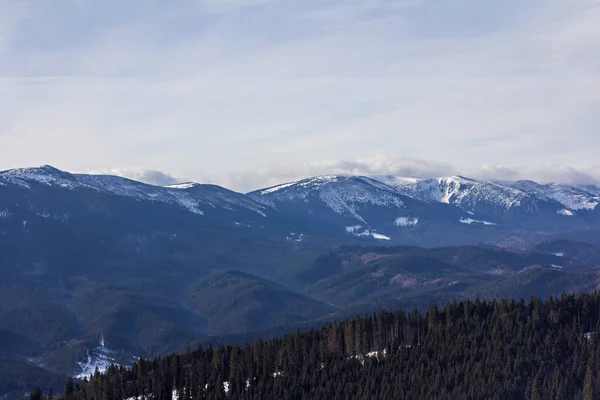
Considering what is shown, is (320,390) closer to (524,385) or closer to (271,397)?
(271,397)

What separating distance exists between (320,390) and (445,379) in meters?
28.1

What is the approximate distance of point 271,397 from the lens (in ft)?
655

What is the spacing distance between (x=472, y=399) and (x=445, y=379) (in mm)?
11136

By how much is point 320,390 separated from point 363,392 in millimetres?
9788

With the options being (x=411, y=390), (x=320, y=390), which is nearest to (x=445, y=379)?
(x=411, y=390)

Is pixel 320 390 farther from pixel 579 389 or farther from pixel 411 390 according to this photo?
pixel 579 389

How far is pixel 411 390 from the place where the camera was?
643ft

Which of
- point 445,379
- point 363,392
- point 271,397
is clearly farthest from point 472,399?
point 271,397

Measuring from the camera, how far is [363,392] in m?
196

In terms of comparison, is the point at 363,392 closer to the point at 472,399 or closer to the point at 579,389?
the point at 472,399

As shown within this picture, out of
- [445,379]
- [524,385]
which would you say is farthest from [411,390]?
[524,385]

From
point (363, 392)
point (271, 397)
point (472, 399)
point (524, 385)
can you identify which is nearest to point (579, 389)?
point (524, 385)

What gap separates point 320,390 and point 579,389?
5648cm

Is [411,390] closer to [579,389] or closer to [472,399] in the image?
[472,399]
